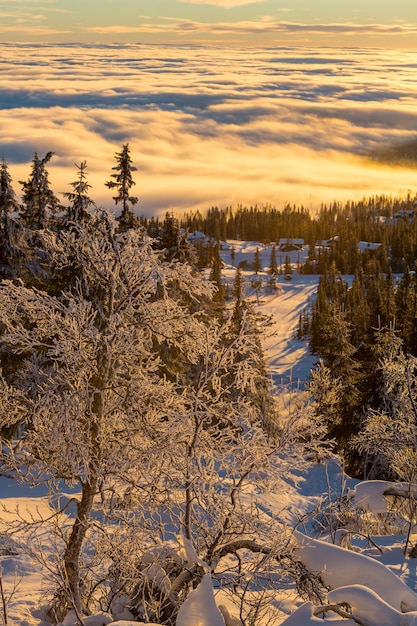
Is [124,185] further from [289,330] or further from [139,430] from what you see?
[289,330]

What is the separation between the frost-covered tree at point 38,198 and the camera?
2639 centimetres

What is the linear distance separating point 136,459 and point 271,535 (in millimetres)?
2085

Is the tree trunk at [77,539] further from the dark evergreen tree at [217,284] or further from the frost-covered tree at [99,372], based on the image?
the dark evergreen tree at [217,284]

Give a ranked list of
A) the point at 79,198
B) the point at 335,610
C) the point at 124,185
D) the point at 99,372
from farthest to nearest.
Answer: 1. the point at 124,185
2. the point at 79,198
3. the point at 99,372
4. the point at 335,610

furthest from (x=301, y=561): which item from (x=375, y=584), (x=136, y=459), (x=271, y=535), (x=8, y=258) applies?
(x=8, y=258)

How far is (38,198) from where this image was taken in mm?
26953

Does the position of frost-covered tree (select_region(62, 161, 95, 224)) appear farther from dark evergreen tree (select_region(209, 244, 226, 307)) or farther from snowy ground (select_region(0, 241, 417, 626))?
snowy ground (select_region(0, 241, 417, 626))

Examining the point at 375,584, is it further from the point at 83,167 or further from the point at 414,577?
the point at 83,167

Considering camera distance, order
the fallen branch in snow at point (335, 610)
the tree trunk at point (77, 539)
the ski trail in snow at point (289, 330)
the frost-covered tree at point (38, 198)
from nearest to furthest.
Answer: the fallen branch in snow at point (335, 610)
the tree trunk at point (77, 539)
the frost-covered tree at point (38, 198)
the ski trail in snow at point (289, 330)

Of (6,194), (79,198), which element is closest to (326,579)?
(79,198)

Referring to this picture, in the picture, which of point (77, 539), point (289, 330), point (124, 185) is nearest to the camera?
point (77, 539)

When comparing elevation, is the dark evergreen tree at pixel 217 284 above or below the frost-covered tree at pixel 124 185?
below

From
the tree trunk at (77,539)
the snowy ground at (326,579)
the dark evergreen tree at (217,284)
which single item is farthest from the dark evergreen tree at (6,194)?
the tree trunk at (77,539)

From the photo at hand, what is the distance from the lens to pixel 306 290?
134250mm
